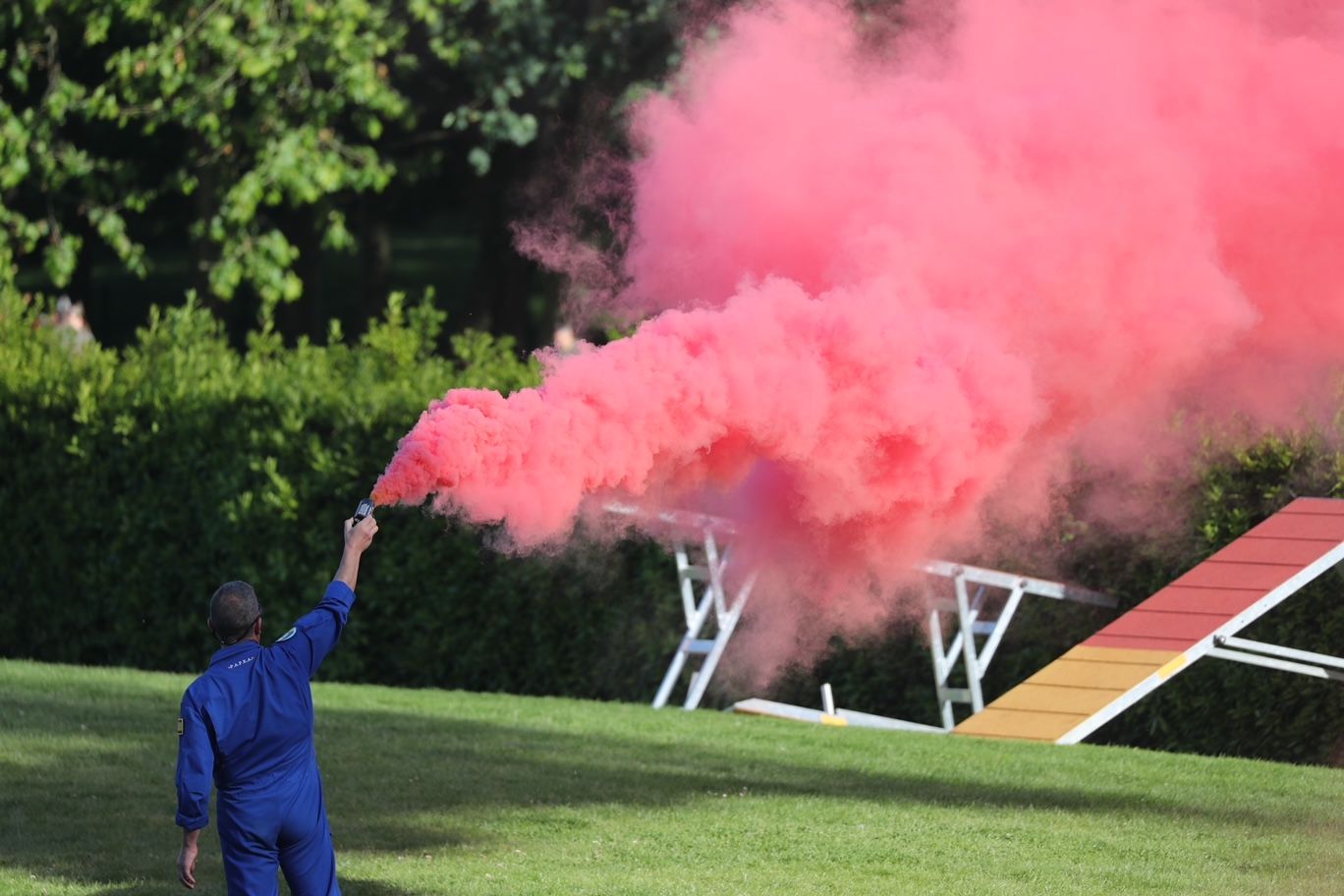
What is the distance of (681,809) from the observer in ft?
32.7

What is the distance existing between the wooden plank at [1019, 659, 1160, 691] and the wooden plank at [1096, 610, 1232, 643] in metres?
0.32

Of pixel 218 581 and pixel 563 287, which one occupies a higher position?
pixel 563 287

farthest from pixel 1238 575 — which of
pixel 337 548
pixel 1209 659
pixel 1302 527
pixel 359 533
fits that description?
pixel 337 548

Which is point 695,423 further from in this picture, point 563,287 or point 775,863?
point 563,287

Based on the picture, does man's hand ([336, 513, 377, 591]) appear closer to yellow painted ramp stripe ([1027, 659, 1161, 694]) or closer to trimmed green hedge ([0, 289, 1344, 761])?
yellow painted ramp stripe ([1027, 659, 1161, 694])

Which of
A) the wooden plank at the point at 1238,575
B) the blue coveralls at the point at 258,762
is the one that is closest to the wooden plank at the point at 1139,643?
the wooden plank at the point at 1238,575

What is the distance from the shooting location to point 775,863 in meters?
8.82

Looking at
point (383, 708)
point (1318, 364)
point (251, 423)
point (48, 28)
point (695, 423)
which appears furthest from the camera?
point (48, 28)

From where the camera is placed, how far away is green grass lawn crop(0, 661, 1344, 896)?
28.1 feet

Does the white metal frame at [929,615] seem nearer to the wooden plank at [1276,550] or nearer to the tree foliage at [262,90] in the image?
the wooden plank at [1276,550]

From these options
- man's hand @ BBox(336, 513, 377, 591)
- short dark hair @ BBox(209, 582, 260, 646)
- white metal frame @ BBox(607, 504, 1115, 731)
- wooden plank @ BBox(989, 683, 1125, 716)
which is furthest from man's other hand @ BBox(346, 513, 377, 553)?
wooden plank @ BBox(989, 683, 1125, 716)

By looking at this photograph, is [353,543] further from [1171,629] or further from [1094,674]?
[1171,629]

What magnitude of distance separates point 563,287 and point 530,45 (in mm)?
9069

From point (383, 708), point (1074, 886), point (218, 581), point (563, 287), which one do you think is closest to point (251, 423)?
point (218, 581)
